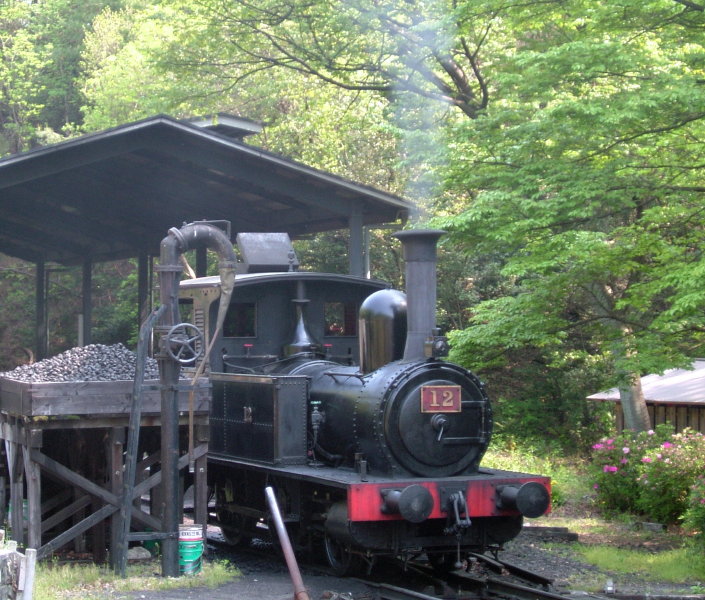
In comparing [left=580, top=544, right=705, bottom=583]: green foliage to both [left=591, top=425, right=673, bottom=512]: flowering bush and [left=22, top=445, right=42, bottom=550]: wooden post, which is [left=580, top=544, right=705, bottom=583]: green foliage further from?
[left=22, top=445, right=42, bottom=550]: wooden post

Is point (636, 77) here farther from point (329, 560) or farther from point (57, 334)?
point (57, 334)

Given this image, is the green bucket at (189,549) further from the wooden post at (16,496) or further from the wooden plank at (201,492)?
the wooden post at (16,496)

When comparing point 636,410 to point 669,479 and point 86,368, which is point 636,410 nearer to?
point 669,479

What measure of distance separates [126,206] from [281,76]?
7709 mm

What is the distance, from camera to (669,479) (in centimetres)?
1105

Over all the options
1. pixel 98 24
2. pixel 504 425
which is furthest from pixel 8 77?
pixel 504 425

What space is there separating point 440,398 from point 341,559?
1763 millimetres

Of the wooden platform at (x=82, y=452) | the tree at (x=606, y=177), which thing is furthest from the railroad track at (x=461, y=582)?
the tree at (x=606, y=177)

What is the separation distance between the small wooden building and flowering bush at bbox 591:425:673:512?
6.55ft

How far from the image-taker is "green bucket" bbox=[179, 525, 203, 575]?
8.28m

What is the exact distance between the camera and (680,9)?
9672mm

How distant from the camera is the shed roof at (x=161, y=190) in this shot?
1282cm

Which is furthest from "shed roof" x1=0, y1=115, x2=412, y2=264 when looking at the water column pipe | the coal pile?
the water column pipe

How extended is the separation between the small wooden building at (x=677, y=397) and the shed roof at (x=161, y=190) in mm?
5063
